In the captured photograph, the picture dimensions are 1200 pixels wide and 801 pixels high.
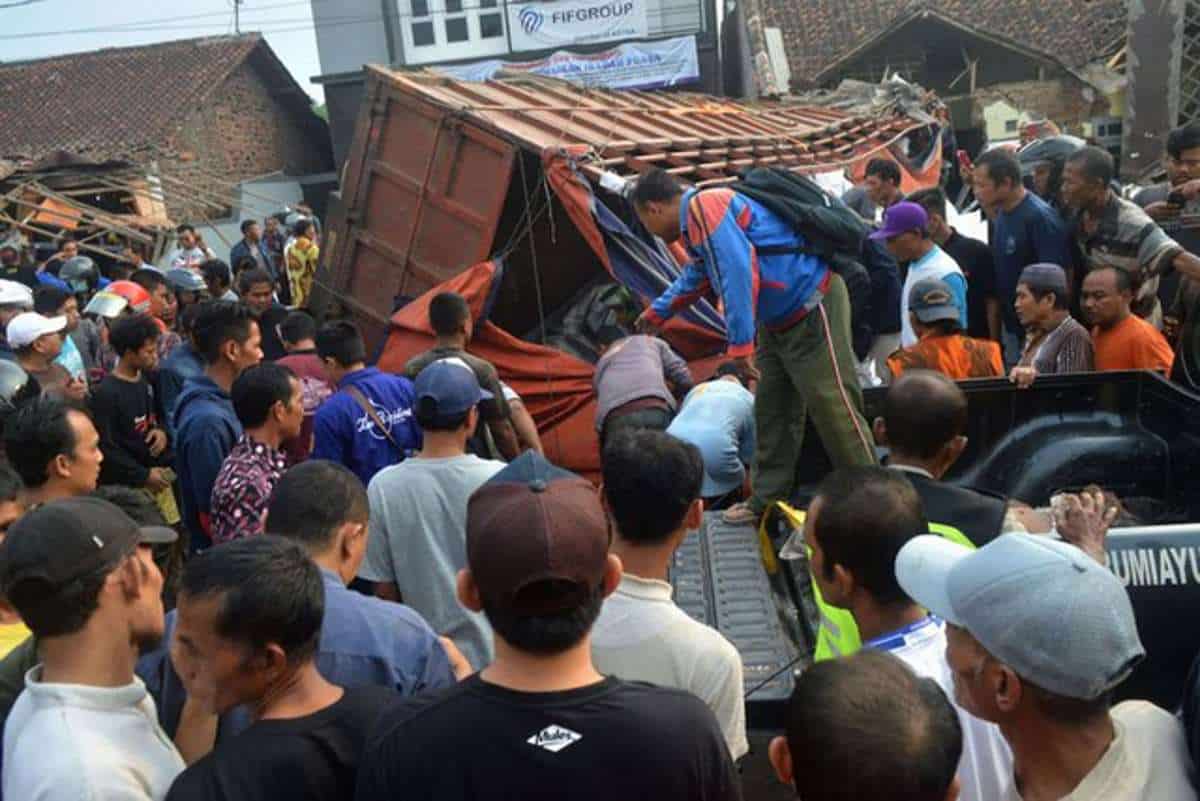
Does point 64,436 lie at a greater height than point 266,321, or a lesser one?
greater

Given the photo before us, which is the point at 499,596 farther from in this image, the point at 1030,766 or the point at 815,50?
the point at 815,50

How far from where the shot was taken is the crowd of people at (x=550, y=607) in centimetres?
145

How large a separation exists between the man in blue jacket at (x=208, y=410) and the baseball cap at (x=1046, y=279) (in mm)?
3131

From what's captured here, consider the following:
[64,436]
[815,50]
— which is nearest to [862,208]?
[64,436]

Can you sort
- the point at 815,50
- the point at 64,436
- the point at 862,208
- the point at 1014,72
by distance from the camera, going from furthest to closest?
1. the point at 815,50
2. the point at 1014,72
3. the point at 862,208
4. the point at 64,436

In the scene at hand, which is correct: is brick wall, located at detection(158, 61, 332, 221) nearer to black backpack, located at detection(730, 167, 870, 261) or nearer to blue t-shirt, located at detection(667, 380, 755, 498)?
blue t-shirt, located at detection(667, 380, 755, 498)

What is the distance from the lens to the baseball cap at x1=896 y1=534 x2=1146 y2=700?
57.0 inches

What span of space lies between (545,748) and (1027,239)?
4.51 metres

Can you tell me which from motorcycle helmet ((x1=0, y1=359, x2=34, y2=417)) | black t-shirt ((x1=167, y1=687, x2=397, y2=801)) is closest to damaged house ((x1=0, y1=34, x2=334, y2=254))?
motorcycle helmet ((x1=0, y1=359, x2=34, y2=417))

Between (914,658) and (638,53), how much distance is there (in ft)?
74.8

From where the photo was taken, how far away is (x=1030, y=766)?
157 centimetres

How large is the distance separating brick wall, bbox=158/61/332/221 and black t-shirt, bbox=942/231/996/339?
17499 millimetres

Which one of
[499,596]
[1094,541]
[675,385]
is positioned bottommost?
[675,385]

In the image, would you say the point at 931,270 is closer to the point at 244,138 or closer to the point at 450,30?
the point at 450,30
